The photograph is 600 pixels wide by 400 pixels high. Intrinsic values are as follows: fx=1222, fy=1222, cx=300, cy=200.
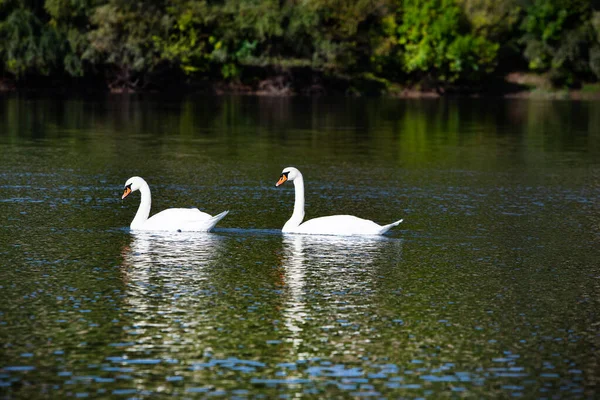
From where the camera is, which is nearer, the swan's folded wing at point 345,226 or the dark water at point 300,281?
the dark water at point 300,281

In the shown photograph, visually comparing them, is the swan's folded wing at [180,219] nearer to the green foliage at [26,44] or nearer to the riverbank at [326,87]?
the green foliage at [26,44]

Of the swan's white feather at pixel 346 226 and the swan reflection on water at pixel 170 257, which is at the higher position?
the swan's white feather at pixel 346 226

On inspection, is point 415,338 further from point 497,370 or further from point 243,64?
point 243,64

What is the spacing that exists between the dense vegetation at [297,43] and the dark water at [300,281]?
5092 cm

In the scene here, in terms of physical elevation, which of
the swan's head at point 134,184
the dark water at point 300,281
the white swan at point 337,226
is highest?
the swan's head at point 134,184

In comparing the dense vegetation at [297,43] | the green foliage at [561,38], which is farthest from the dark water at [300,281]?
the green foliage at [561,38]

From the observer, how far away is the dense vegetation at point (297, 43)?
9006 cm

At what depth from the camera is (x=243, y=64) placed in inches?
3907

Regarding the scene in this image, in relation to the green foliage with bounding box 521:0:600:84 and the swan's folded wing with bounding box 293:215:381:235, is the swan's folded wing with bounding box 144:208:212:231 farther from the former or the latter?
the green foliage with bounding box 521:0:600:84

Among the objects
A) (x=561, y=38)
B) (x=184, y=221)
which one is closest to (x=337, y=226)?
(x=184, y=221)

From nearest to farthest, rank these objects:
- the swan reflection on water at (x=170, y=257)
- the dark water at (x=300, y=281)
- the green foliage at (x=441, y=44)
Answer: the dark water at (x=300, y=281) < the swan reflection on water at (x=170, y=257) < the green foliage at (x=441, y=44)

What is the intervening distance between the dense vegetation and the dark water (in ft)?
167

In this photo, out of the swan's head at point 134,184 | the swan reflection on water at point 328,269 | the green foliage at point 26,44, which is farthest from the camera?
the green foliage at point 26,44

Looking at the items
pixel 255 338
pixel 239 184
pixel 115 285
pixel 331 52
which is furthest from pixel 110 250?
pixel 331 52
